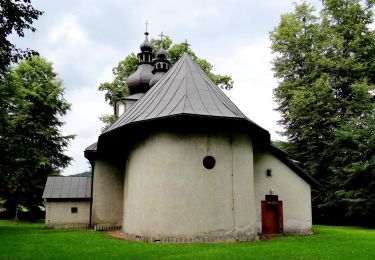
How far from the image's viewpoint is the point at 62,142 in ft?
96.5

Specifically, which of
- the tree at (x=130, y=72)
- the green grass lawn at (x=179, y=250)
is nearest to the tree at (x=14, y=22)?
the green grass lawn at (x=179, y=250)

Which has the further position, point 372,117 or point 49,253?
point 372,117

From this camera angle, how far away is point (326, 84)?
24.5 metres

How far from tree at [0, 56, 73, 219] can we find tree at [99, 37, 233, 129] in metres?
3.68

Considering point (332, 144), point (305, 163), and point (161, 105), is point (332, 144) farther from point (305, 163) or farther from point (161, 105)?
point (161, 105)

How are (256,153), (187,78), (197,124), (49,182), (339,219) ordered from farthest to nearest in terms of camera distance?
(339,219)
(49,182)
(256,153)
(187,78)
(197,124)

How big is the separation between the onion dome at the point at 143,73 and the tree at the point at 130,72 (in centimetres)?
202

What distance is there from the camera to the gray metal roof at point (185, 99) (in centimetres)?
1269

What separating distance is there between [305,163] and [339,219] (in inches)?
170

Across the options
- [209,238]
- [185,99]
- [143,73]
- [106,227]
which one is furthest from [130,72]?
[209,238]

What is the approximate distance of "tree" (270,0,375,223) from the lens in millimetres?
24125

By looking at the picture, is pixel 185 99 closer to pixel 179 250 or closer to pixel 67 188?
pixel 179 250

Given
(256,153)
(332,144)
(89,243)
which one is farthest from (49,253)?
(332,144)

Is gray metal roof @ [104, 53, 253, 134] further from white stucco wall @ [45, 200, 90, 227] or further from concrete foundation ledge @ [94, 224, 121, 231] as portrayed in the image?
white stucco wall @ [45, 200, 90, 227]
